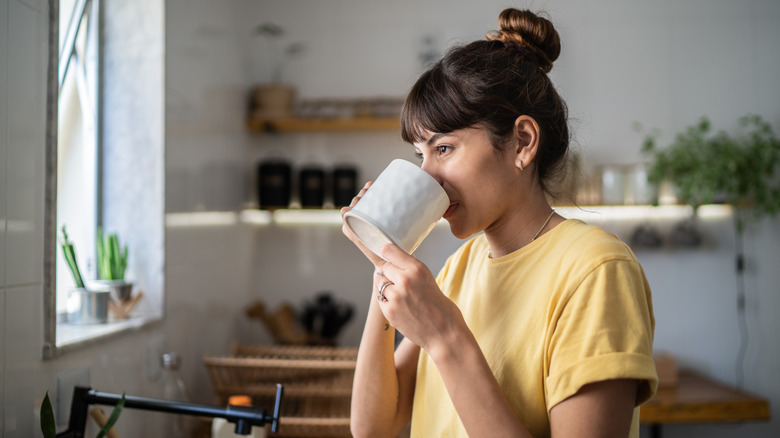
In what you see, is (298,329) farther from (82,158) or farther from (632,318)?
(632,318)

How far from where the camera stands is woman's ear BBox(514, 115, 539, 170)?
77cm

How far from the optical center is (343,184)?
2.78 meters

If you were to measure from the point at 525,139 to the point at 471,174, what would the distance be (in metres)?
0.09

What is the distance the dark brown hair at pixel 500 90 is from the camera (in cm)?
75

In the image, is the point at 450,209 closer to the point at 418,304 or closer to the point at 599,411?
the point at 418,304

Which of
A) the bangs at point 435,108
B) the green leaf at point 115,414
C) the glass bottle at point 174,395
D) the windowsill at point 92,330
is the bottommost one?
the glass bottle at point 174,395

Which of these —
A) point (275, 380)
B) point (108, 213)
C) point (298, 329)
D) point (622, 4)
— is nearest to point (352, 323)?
point (298, 329)

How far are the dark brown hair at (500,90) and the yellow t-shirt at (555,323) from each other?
15 centimetres

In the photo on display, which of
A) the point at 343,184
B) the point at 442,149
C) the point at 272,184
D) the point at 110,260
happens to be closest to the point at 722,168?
the point at 343,184

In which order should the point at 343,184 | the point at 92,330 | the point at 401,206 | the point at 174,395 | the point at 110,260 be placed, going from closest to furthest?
the point at 401,206
the point at 92,330
the point at 110,260
the point at 174,395
the point at 343,184

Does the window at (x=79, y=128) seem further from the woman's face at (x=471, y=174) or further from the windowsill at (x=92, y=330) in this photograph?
the woman's face at (x=471, y=174)

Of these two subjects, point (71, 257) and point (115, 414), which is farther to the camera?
point (71, 257)

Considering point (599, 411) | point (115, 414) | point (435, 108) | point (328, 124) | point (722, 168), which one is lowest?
point (115, 414)

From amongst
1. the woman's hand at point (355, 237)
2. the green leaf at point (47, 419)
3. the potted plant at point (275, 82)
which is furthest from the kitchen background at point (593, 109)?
the woman's hand at point (355, 237)
